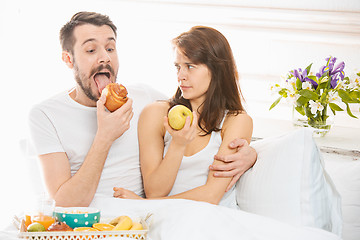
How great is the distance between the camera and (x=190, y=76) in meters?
1.90

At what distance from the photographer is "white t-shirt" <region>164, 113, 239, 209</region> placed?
6.14ft

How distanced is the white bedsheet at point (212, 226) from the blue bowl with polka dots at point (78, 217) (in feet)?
0.47

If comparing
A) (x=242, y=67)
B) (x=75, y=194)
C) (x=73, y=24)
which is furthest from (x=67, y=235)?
(x=242, y=67)

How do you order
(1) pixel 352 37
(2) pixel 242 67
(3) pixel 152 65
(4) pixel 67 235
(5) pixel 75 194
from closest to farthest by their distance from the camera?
(4) pixel 67 235 → (5) pixel 75 194 → (1) pixel 352 37 → (2) pixel 242 67 → (3) pixel 152 65

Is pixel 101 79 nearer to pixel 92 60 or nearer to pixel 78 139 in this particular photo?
pixel 92 60

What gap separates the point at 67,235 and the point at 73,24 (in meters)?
0.92

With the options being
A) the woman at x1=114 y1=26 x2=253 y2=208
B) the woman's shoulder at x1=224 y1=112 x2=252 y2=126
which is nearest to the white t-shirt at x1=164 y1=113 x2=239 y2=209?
the woman at x1=114 y1=26 x2=253 y2=208

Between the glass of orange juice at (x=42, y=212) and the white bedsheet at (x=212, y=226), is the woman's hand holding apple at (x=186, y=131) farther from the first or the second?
the glass of orange juice at (x=42, y=212)

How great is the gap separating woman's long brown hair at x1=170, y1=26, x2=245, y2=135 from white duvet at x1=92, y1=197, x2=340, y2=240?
480mm

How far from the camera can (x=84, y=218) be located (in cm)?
146

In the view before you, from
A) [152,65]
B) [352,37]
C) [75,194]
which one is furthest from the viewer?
[152,65]

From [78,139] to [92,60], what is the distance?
0.32 meters

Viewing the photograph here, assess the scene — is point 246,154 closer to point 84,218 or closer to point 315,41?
point 84,218

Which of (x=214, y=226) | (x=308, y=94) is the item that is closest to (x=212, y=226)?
(x=214, y=226)
